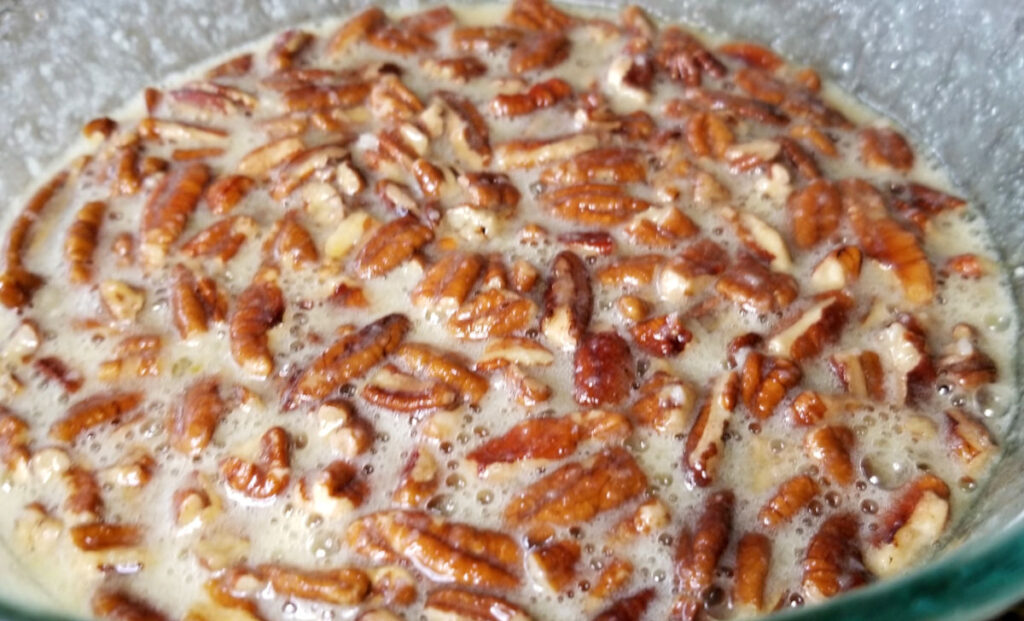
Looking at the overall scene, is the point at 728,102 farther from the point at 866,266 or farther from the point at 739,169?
the point at 866,266

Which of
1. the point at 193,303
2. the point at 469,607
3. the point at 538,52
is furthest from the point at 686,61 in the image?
the point at 469,607

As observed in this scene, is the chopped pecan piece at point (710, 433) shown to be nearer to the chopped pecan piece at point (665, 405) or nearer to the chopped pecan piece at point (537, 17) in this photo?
the chopped pecan piece at point (665, 405)

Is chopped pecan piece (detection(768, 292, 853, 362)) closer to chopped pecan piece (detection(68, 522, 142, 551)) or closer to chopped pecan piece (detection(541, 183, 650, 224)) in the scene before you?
chopped pecan piece (detection(541, 183, 650, 224))

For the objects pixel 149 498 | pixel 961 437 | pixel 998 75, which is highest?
pixel 998 75

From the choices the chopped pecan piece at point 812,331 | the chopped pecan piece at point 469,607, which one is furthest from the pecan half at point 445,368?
the chopped pecan piece at point 812,331

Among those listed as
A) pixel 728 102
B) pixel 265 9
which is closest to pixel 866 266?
pixel 728 102

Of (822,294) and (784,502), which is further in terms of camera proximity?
(822,294)

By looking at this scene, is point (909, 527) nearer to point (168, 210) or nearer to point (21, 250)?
point (168, 210)
